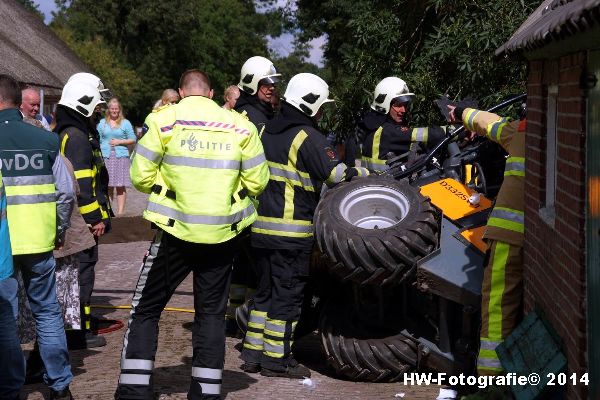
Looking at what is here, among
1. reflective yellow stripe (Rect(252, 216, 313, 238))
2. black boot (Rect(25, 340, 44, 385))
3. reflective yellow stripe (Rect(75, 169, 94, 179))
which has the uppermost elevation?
reflective yellow stripe (Rect(75, 169, 94, 179))

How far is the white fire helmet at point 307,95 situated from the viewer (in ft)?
26.9

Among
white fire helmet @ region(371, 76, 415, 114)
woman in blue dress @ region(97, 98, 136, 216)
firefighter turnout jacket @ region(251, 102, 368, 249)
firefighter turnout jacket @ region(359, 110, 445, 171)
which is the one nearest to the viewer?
firefighter turnout jacket @ region(251, 102, 368, 249)

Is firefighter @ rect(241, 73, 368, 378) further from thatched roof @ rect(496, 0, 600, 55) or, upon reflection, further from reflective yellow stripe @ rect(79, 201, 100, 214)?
thatched roof @ rect(496, 0, 600, 55)

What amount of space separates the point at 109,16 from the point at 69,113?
60690 mm

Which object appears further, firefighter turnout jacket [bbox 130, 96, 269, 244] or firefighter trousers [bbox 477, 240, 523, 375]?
firefighter turnout jacket [bbox 130, 96, 269, 244]

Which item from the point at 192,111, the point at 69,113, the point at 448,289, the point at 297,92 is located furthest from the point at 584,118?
the point at 69,113

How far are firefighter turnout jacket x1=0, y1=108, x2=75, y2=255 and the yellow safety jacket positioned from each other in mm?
2653

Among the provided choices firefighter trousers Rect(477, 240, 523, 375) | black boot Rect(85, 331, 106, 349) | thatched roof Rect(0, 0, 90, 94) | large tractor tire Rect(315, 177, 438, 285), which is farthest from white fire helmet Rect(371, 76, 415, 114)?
thatched roof Rect(0, 0, 90, 94)

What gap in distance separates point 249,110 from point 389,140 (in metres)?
1.33

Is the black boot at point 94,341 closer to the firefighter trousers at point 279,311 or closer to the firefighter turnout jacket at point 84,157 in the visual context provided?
the firefighter turnout jacket at point 84,157

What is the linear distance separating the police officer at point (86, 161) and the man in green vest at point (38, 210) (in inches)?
60.4

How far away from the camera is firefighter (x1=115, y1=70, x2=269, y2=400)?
672 cm

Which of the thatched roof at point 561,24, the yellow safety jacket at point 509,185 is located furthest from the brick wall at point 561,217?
the thatched roof at point 561,24

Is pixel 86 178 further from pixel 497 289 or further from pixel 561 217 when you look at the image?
pixel 561 217
